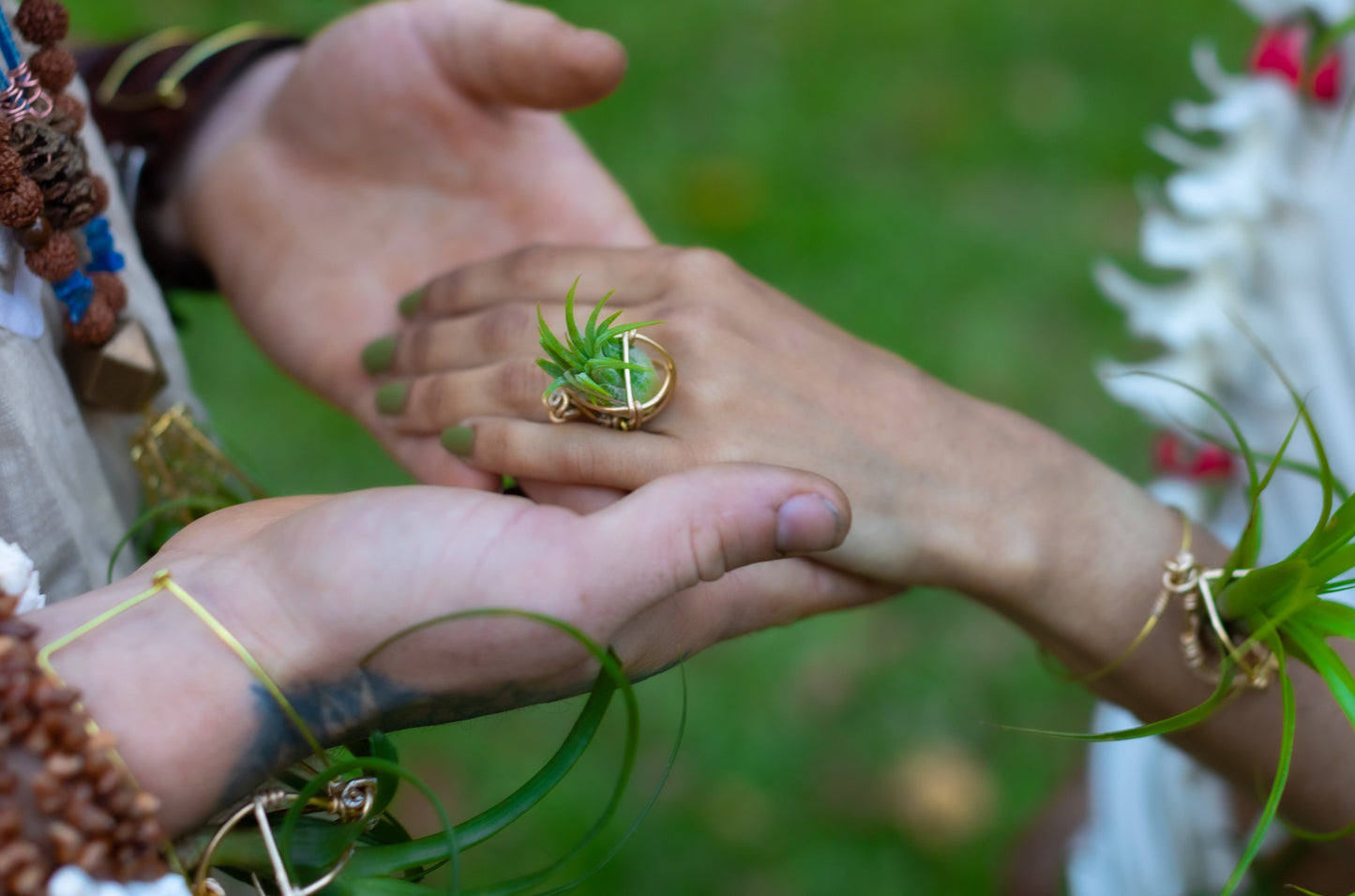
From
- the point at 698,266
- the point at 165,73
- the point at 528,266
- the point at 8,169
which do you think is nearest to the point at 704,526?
the point at 698,266

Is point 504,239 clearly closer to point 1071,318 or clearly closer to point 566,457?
point 566,457

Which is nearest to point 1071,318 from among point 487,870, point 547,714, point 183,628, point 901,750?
point 901,750

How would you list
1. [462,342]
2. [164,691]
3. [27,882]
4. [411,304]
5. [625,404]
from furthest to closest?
[411,304]
[462,342]
[625,404]
[164,691]
[27,882]

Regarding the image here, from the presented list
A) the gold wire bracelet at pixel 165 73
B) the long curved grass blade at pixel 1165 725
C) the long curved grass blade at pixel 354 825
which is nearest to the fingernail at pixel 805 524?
the long curved grass blade at pixel 1165 725

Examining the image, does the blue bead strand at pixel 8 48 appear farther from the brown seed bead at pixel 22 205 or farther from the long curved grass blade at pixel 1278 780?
the long curved grass blade at pixel 1278 780

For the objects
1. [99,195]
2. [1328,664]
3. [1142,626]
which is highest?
[99,195]

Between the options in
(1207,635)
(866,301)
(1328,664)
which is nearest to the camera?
(1328,664)

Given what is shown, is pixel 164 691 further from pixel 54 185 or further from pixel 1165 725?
pixel 1165 725

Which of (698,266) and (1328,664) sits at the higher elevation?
(698,266)
